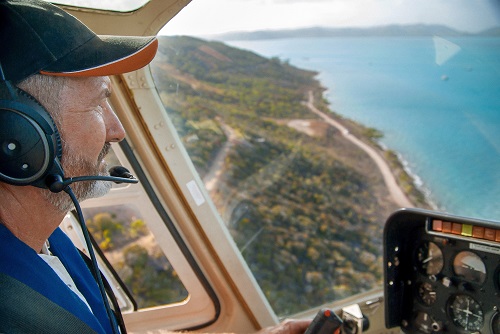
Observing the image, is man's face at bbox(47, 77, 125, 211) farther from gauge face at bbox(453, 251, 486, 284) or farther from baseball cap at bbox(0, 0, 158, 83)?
gauge face at bbox(453, 251, 486, 284)

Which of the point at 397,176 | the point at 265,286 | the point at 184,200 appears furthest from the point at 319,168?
the point at 184,200

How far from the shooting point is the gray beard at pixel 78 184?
4.27 feet

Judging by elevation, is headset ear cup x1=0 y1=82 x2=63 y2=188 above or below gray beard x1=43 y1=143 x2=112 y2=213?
above

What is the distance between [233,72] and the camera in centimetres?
264

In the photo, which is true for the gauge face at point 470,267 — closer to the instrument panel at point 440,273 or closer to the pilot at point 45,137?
the instrument panel at point 440,273

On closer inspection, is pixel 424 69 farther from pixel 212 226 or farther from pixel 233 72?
pixel 212 226

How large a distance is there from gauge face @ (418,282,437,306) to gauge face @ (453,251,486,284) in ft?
0.49

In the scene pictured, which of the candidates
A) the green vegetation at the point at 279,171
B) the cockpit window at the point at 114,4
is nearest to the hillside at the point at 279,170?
the green vegetation at the point at 279,171

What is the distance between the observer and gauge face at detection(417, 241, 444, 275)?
2084 mm

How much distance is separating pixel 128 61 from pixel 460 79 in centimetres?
173

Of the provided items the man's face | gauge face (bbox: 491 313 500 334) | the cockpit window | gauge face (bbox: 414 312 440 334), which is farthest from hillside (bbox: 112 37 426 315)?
gauge face (bbox: 491 313 500 334)

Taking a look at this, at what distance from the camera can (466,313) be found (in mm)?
2002

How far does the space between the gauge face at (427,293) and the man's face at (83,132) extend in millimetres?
1398

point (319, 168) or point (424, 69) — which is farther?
point (319, 168)
